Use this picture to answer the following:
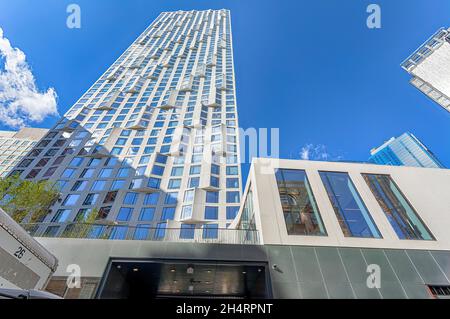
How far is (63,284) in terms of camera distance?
415 inches

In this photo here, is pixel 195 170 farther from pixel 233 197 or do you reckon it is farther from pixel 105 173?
pixel 105 173

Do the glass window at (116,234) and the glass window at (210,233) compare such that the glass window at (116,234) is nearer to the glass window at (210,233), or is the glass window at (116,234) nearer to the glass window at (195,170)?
the glass window at (210,233)

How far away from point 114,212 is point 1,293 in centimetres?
3324

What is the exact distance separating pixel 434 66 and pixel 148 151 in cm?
6568

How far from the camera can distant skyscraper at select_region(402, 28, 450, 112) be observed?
148 feet

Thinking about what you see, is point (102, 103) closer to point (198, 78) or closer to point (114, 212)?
point (198, 78)

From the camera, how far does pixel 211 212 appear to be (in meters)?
34.5

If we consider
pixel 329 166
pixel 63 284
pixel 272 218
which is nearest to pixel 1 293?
pixel 63 284

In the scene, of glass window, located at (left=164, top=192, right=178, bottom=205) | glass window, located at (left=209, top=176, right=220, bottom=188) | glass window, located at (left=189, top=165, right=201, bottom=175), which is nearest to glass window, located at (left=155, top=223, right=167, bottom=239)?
glass window, located at (left=164, top=192, right=178, bottom=205)

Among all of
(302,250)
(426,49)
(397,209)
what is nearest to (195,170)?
(302,250)

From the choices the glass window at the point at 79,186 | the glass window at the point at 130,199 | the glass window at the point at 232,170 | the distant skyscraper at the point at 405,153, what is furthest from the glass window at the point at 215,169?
the distant skyscraper at the point at 405,153

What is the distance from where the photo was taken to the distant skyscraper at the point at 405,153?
493 feet
